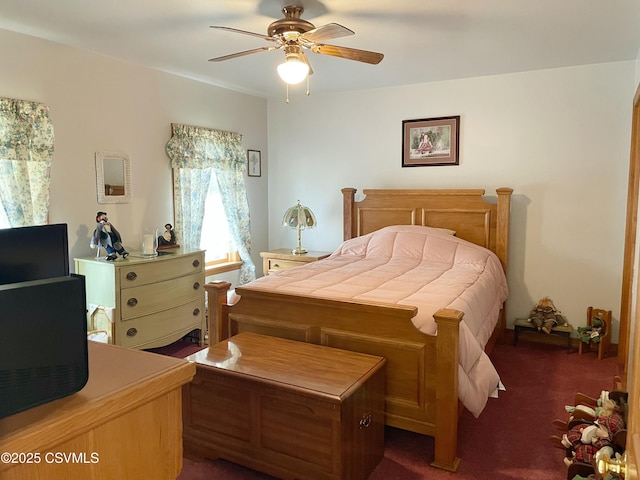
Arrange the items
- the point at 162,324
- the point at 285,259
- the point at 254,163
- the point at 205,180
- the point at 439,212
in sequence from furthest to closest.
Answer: the point at 254,163, the point at 285,259, the point at 205,180, the point at 439,212, the point at 162,324

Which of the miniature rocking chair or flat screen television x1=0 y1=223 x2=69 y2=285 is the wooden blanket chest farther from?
the miniature rocking chair

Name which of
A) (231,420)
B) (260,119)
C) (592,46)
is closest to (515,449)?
(231,420)

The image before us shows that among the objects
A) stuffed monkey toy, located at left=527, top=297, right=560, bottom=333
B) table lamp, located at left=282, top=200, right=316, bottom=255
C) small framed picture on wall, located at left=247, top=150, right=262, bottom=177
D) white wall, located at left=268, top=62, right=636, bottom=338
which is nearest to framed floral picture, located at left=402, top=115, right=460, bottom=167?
white wall, located at left=268, top=62, right=636, bottom=338

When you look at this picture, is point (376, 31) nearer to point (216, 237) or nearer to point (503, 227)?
point (503, 227)

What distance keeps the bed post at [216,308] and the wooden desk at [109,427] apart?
6.94 ft

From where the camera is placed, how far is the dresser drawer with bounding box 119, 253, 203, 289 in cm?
342

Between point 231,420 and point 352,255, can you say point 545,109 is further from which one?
point 231,420

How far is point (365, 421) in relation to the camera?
216 centimetres

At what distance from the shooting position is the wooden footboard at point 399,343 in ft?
7.34

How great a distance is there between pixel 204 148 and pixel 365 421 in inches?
124

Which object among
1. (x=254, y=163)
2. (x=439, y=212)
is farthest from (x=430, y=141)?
(x=254, y=163)

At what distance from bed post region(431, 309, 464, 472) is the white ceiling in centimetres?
172

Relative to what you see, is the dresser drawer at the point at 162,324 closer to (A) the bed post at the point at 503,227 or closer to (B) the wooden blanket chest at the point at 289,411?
(B) the wooden blanket chest at the point at 289,411

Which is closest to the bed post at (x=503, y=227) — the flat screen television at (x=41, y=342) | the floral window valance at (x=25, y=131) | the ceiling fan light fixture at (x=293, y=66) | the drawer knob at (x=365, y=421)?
the ceiling fan light fixture at (x=293, y=66)
